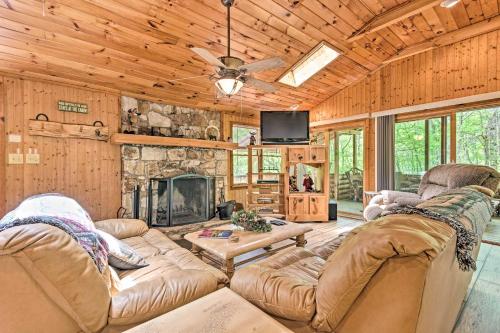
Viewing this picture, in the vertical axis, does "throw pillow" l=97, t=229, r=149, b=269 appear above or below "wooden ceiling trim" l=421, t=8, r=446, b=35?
below

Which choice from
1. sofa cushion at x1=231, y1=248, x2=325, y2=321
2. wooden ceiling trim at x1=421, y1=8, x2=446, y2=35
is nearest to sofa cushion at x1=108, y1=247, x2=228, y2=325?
sofa cushion at x1=231, y1=248, x2=325, y2=321

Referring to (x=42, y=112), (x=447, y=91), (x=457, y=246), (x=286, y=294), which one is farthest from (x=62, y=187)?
(x=447, y=91)

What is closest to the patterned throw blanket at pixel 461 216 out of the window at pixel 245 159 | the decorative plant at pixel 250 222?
the decorative plant at pixel 250 222

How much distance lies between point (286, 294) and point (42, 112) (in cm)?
385

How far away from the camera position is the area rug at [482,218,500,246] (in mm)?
3357

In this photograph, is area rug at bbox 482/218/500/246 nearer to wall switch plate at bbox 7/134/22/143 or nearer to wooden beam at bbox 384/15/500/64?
wooden beam at bbox 384/15/500/64

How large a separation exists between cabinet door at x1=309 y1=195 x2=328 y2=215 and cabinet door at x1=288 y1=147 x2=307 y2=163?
82 cm

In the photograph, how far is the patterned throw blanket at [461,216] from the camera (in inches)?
44.1

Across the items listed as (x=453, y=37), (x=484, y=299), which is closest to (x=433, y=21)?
(x=453, y=37)

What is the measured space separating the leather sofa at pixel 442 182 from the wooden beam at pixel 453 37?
2.13 meters

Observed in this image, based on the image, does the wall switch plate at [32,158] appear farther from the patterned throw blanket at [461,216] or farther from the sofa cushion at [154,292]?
the patterned throw blanket at [461,216]

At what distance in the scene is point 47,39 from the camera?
2678mm

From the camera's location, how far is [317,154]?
5012mm

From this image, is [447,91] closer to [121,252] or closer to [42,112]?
[121,252]
